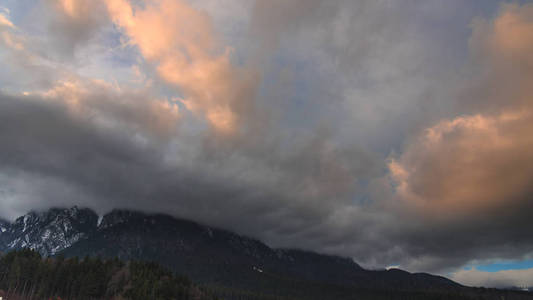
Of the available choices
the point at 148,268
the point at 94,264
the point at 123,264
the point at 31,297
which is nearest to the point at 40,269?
the point at 31,297

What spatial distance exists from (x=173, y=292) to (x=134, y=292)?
83.2 ft

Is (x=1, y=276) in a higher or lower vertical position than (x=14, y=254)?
lower

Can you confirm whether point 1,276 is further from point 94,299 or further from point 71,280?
point 94,299

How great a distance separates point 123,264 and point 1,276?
55816 millimetres

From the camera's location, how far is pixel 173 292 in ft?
557

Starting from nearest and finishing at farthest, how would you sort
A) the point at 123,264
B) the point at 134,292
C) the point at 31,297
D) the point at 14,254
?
the point at 31,297 < the point at 134,292 < the point at 14,254 < the point at 123,264

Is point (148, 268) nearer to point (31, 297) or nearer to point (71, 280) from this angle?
point (71, 280)

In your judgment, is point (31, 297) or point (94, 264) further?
point (94, 264)

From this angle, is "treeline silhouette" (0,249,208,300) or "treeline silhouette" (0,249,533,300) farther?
"treeline silhouette" (0,249,208,300)

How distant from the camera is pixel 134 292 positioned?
150 meters

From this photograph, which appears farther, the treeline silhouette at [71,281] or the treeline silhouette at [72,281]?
the treeline silhouette at [72,281]

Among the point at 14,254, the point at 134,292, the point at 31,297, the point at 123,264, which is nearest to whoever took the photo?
the point at 31,297

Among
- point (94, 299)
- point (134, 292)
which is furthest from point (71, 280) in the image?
point (134, 292)

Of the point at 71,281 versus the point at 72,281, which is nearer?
the point at 72,281
